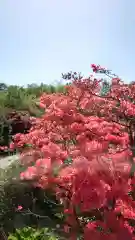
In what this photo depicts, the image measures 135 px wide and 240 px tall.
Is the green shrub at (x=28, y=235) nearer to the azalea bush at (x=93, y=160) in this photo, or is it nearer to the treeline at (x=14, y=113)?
the azalea bush at (x=93, y=160)

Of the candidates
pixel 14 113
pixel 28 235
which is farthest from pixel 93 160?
pixel 14 113

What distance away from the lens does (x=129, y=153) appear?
2.33 metres

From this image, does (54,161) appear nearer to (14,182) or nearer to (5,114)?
(14,182)

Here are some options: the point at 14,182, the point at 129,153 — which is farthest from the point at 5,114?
the point at 129,153

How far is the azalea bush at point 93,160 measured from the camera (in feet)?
7.11

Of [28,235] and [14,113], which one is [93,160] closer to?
[28,235]

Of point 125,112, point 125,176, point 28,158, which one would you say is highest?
point 125,112

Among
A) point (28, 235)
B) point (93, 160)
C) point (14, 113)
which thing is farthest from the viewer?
point (14, 113)

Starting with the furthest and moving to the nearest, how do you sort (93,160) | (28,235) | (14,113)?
1. (14,113)
2. (28,235)
3. (93,160)

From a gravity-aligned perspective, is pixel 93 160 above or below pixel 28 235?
above

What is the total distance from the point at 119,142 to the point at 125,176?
0.63m

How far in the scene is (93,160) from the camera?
2.17m

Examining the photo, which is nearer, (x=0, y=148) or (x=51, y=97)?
(x=51, y=97)

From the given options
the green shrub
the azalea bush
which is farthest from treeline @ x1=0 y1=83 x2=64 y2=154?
the azalea bush
